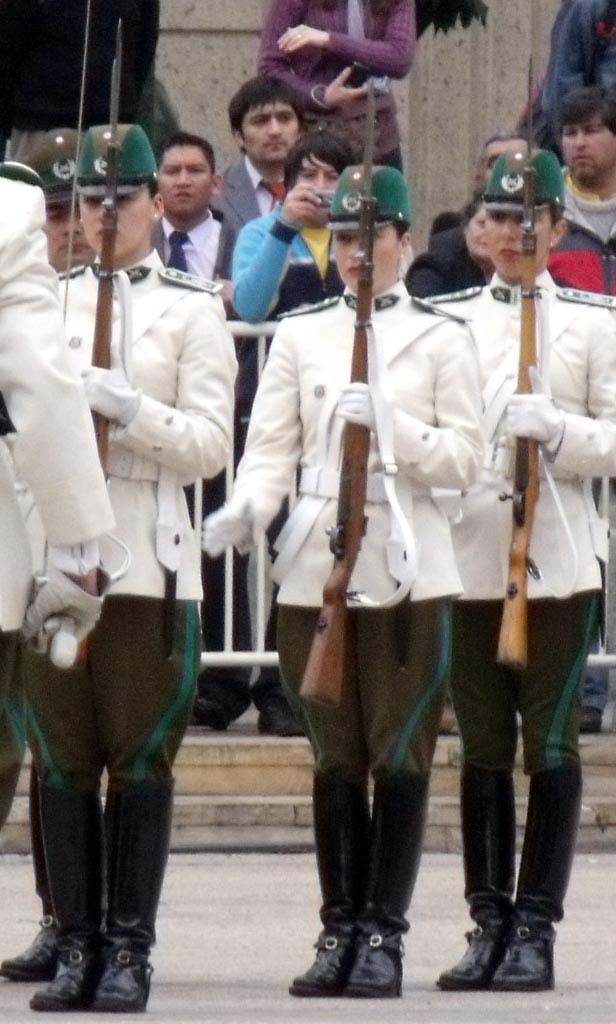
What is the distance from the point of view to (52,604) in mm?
5148

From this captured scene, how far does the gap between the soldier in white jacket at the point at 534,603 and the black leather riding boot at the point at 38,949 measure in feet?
2.94

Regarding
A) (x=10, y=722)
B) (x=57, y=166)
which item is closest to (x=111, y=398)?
(x=10, y=722)

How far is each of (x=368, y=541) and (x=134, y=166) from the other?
3.18 feet

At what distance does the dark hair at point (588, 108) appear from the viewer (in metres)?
9.23

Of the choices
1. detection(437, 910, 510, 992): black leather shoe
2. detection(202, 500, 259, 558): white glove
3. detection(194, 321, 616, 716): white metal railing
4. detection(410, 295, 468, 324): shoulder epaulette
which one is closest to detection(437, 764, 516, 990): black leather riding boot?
detection(437, 910, 510, 992): black leather shoe

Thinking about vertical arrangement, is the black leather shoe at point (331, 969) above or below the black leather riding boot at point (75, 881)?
below

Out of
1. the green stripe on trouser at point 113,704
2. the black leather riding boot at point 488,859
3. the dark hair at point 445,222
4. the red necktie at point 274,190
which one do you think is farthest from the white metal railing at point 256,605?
the green stripe on trouser at point 113,704

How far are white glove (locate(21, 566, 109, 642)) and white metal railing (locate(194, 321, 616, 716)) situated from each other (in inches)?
140

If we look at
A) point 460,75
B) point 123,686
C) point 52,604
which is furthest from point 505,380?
point 460,75

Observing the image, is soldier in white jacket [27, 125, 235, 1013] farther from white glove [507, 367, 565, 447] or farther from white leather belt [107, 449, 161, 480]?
white glove [507, 367, 565, 447]

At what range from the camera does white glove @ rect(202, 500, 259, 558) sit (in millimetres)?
6133

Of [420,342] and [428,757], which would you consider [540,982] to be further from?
[420,342]

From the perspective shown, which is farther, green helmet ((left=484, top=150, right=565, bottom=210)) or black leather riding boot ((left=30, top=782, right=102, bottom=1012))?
green helmet ((left=484, top=150, right=565, bottom=210))

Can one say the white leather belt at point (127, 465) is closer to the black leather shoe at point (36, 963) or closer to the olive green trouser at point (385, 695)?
the olive green trouser at point (385, 695)
